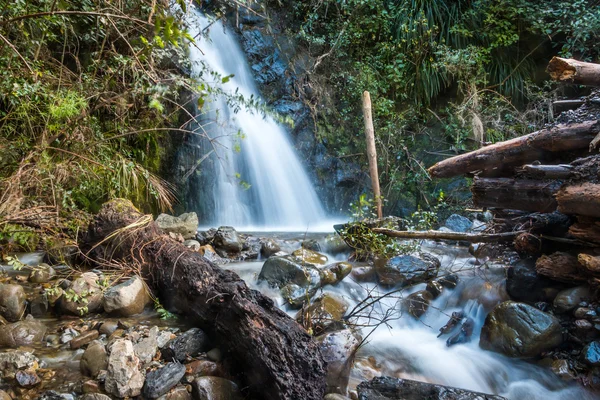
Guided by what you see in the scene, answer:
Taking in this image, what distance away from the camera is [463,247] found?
6035 millimetres

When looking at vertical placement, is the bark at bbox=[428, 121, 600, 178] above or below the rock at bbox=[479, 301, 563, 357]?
above

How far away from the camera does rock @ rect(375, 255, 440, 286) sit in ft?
14.9

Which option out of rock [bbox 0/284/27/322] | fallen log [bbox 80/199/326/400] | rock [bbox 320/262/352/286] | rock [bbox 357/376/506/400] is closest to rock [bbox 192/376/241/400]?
fallen log [bbox 80/199/326/400]

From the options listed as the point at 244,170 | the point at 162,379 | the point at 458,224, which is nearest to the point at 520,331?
the point at 162,379

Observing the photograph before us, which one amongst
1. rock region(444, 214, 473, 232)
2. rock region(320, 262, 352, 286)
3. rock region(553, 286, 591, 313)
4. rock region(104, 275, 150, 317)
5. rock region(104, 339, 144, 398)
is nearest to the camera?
rock region(104, 339, 144, 398)

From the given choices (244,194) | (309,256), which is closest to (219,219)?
(244,194)

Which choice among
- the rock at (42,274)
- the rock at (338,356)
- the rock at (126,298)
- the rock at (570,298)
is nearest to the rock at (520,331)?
the rock at (570,298)

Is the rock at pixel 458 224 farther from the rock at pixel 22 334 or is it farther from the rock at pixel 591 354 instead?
the rock at pixel 22 334

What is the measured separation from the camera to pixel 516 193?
3.86 m

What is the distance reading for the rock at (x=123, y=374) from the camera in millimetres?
2189

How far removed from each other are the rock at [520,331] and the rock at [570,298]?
15cm

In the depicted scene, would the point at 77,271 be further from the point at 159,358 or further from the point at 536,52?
the point at 536,52

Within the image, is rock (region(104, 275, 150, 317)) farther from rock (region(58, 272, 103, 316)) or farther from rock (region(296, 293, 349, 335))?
rock (region(296, 293, 349, 335))

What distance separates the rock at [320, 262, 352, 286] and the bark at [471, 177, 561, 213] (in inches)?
68.8
